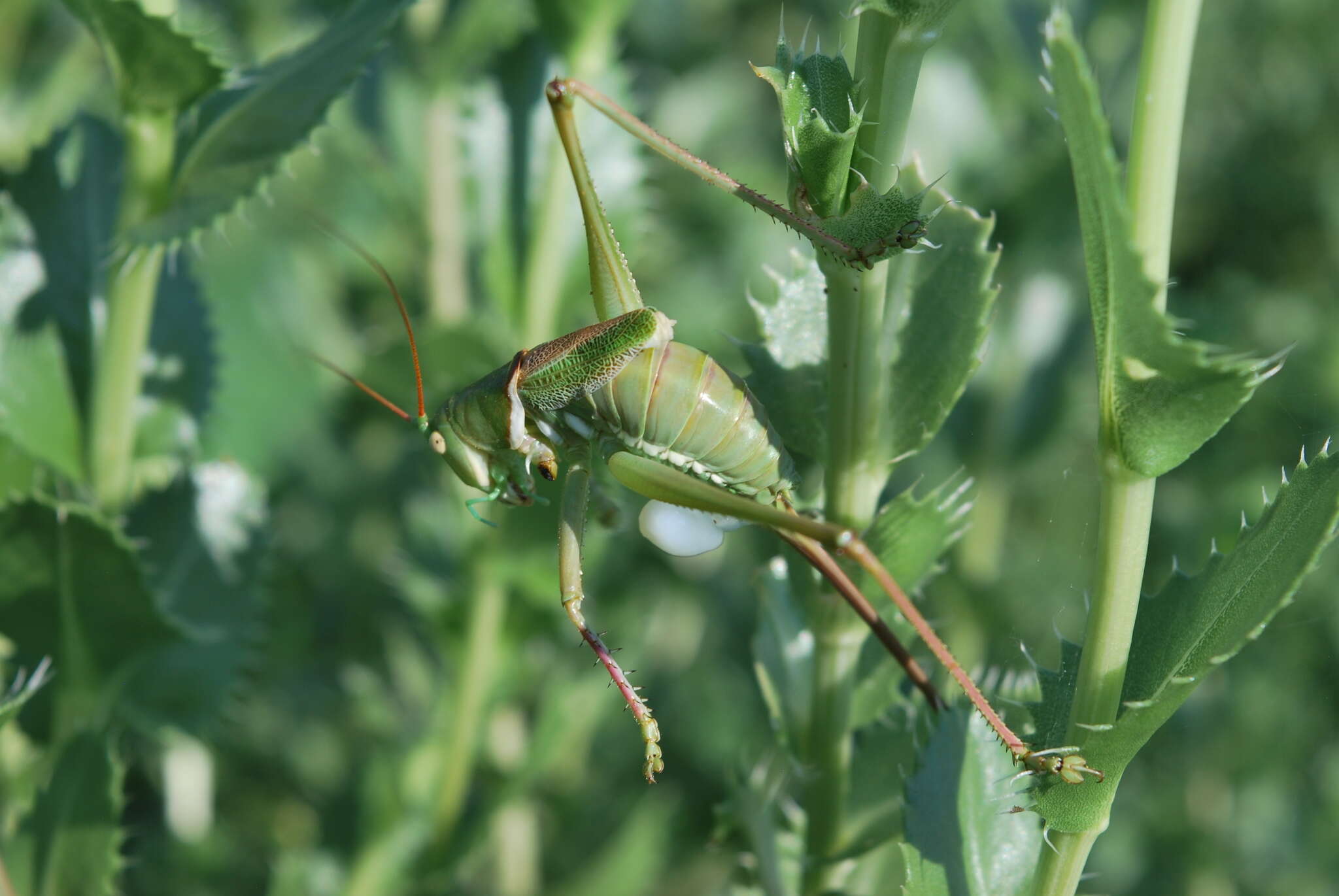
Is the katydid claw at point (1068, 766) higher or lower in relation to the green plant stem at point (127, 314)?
lower

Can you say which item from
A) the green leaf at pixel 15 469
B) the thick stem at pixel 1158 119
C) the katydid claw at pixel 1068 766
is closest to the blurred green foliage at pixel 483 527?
the green leaf at pixel 15 469

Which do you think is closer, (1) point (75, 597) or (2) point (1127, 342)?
→ (2) point (1127, 342)

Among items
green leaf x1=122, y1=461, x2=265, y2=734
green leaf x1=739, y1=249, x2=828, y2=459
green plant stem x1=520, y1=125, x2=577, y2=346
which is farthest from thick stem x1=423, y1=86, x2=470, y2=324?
green leaf x1=739, y1=249, x2=828, y2=459

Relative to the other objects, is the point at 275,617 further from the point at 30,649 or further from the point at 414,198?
the point at 30,649

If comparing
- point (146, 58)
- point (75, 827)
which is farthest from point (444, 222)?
point (75, 827)

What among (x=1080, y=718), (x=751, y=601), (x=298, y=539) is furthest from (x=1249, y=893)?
(x=298, y=539)

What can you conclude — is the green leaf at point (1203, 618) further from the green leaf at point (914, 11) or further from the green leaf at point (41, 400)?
the green leaf at point (41, 400)

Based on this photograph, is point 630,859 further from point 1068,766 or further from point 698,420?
point 1068,766
